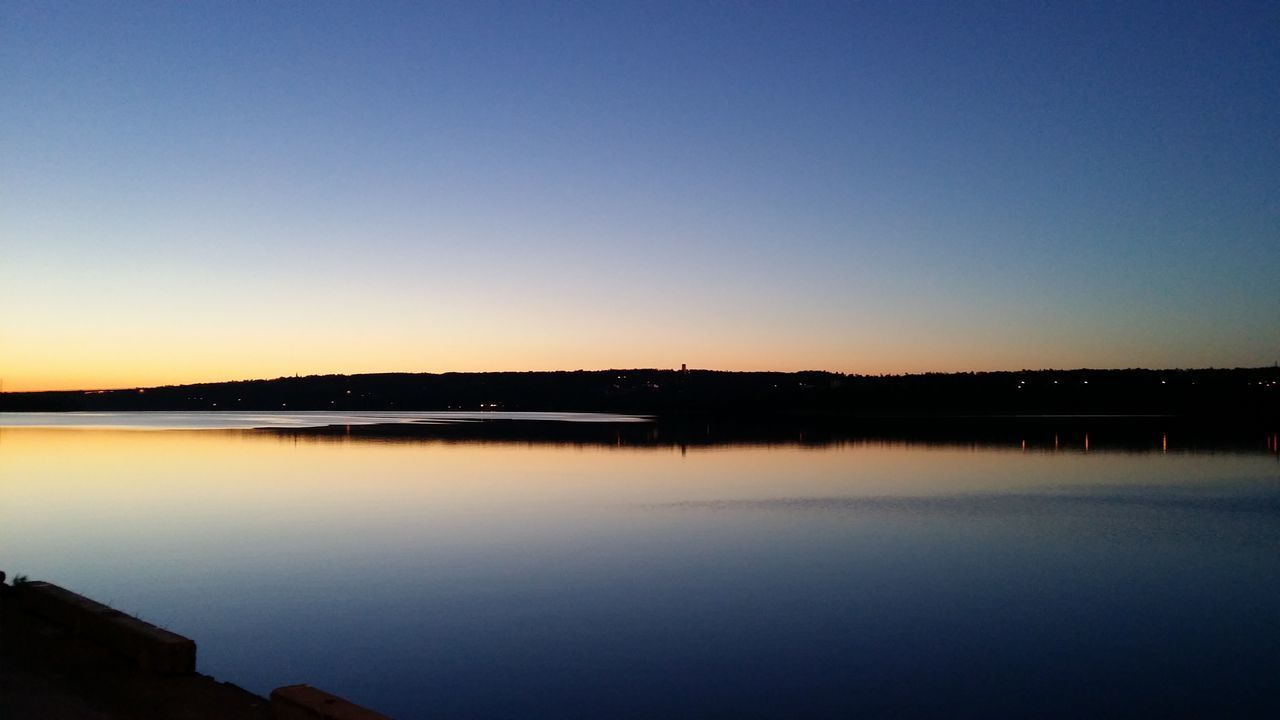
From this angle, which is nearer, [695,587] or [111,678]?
[111,678]

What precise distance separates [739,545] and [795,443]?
1484 inches

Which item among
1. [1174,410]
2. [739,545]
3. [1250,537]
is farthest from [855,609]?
[1174,410]

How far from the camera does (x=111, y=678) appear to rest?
23.1ft

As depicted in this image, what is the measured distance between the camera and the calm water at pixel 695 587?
993 cm

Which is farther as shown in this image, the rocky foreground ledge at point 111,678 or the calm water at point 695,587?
the calm water at point 695,587

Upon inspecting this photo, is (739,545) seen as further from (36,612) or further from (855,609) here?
(36,612)

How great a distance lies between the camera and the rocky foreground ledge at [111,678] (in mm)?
6266

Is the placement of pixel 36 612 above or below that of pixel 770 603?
above

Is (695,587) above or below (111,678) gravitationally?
below

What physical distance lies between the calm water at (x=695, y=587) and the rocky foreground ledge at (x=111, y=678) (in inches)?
83.3

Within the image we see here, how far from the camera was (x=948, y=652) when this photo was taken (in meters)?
11.2

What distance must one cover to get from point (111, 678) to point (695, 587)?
9.03 meters

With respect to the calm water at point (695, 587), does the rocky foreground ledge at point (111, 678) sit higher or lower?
higher

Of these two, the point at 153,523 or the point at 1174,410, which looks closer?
the point at 153,523
